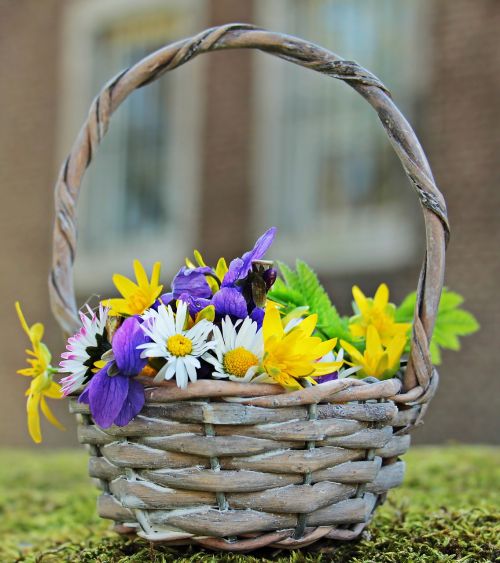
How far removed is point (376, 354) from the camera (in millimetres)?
1092

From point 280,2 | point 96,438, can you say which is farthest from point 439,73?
point 96,438

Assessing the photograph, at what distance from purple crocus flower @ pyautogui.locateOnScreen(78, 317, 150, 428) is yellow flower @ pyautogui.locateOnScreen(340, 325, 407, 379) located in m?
0.29

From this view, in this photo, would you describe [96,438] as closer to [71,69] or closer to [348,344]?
[348,344]

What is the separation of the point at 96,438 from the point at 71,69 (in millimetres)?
5430

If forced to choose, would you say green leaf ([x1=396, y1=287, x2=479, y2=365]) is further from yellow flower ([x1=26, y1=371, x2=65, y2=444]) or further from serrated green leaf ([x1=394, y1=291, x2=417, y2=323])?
yellow flower ([x1=26, y1=371, x2=65, y2=444])

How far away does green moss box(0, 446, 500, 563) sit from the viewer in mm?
1088

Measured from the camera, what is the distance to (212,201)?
5.21 meters

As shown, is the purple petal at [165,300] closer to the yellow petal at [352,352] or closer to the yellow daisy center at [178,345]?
the yellow daisy center at [178,345]

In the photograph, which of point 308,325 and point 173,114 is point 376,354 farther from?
point 173,114

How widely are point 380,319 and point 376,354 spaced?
0.09m

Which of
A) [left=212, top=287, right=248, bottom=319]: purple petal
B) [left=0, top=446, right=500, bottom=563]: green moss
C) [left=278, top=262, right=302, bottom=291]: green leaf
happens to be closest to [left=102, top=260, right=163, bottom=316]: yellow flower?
[left=212, top=287, right=248, bottom=319]: purple petal

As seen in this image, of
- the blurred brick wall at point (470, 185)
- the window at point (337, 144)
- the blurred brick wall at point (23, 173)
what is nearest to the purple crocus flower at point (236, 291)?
the blurred brick wall at point (470, 185)

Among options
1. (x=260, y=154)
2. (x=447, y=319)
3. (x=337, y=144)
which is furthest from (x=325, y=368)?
(x=260, y=154)

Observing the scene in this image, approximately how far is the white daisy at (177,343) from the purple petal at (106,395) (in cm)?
4
